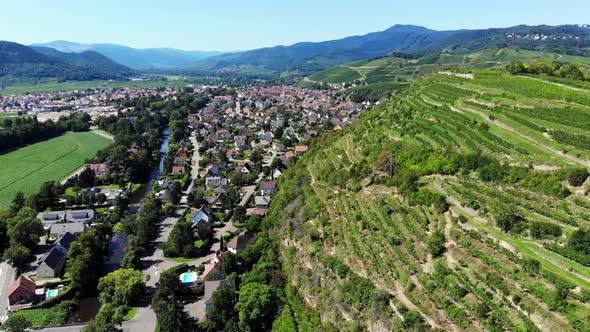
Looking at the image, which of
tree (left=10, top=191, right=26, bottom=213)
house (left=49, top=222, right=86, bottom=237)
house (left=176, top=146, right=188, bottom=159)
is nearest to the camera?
house (left=49, top=222, right=86, bottom=237)

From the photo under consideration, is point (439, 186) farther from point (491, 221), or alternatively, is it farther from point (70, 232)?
point (70, 232)

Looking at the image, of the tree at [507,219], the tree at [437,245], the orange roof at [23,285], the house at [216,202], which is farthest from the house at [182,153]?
the tree at [507,219]

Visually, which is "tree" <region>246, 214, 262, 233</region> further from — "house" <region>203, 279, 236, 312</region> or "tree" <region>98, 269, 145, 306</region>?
"tree" <region>98, 269, 145, 306</region>

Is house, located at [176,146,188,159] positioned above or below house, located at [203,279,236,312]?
above

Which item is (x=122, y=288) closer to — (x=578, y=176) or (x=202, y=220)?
(x=202, y=220)

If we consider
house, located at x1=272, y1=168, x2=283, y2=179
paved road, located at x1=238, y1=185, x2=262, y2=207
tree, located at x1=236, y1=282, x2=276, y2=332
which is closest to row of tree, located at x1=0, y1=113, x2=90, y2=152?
paved road, located at x1=238, y1=185, x2=262, y2=207

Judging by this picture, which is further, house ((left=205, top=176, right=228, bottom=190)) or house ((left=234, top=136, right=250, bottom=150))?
house ((left=234, top=136, right=250, bottom=150))

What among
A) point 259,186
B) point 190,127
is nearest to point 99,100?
point 190,127
